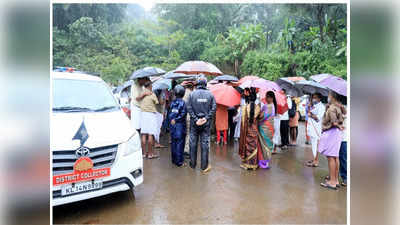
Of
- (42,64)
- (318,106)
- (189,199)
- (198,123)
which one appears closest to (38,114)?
(42,64)

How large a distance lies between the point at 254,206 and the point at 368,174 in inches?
85.8

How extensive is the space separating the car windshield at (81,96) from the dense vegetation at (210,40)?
8.14m

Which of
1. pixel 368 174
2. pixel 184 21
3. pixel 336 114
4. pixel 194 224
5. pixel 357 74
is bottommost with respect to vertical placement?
pixel 194 224

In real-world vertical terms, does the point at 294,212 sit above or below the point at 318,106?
below

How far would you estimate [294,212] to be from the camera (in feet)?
10.1

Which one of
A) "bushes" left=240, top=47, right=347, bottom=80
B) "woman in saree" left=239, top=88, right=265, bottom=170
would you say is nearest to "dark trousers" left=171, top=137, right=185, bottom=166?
"woman in saree" left=239, top=88, right=265, bottom=170

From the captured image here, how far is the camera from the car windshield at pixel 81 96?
11.2ft

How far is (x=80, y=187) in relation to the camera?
102 inches

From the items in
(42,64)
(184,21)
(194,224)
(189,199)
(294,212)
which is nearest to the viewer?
(42,64)

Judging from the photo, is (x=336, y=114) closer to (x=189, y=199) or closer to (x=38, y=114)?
(x=189, y=199)

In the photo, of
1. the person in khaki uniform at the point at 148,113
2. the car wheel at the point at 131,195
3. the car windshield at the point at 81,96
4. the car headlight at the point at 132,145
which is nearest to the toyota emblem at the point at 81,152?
the car headlight at the point at 132,145

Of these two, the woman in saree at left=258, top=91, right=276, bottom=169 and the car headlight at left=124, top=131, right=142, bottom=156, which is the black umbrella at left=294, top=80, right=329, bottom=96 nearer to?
the woman in saree at left=258, top=91, right=276, bottom=169

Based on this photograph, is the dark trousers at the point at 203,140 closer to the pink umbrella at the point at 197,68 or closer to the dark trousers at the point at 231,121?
the pink umbrella at the point at 197,68

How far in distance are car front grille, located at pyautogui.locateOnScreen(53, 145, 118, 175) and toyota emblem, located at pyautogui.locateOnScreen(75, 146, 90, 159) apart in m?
A: 0.03
